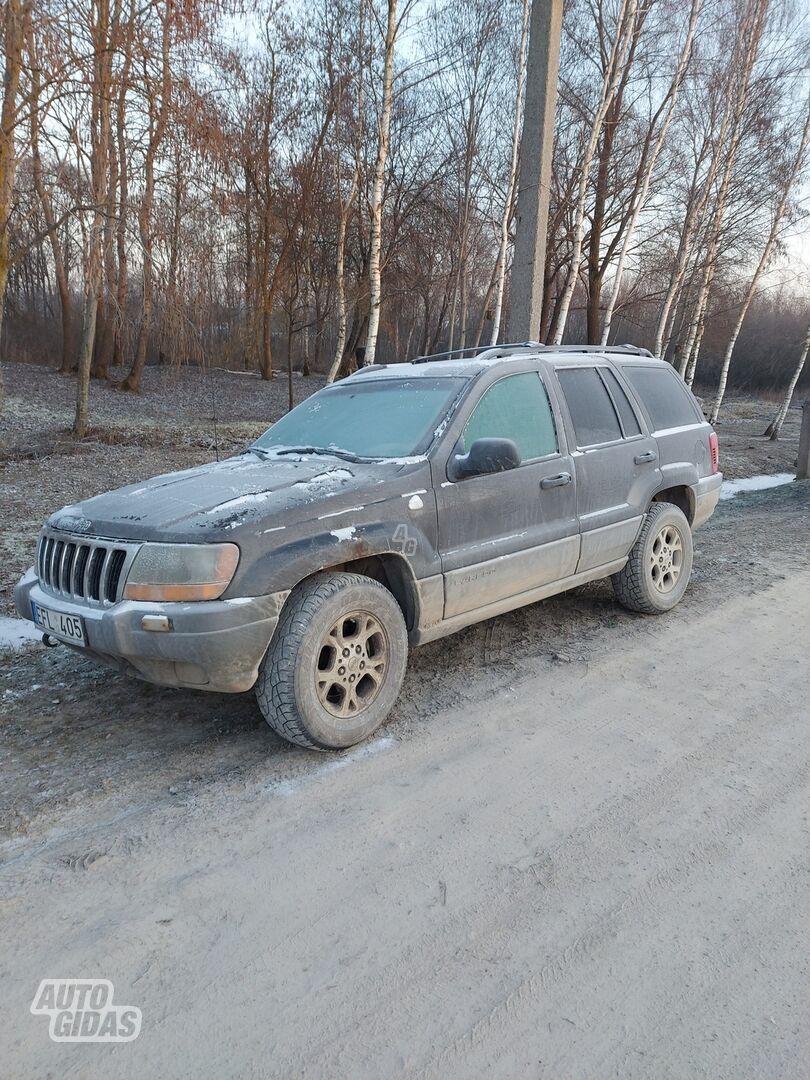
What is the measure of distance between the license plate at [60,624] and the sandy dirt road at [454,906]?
1.90ft

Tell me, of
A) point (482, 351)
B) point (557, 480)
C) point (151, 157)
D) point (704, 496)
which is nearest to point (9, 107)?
point (151, 157)

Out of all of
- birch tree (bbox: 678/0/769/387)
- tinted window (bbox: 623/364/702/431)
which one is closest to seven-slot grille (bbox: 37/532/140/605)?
tinted window (bbox: 623/364/702/431)

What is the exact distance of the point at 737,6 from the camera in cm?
1571

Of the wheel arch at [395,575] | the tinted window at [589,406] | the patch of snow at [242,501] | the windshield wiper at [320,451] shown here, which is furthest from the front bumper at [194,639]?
the tinted window at [589,406]

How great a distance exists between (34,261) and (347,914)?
37428mm

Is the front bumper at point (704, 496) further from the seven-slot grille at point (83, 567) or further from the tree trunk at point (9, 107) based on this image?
the tree trunk at point (9, 107)

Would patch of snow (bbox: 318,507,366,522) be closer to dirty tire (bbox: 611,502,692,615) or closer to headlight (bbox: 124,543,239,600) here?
headlight (bbox: 124,543,239,600)

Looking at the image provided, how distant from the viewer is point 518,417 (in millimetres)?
4195

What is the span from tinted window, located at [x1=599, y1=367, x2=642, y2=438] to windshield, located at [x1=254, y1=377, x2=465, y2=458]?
1.40 metres

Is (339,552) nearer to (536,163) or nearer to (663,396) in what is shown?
(663,396)

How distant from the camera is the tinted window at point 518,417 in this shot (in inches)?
156

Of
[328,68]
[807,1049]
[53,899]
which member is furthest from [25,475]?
[328,68]

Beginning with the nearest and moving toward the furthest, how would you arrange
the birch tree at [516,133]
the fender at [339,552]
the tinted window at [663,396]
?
1. the fender at [339,552]
2. the tinted window at [663,396]
3. the birch tree at [516,133]

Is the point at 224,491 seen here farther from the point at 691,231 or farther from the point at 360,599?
the point at 691,231
